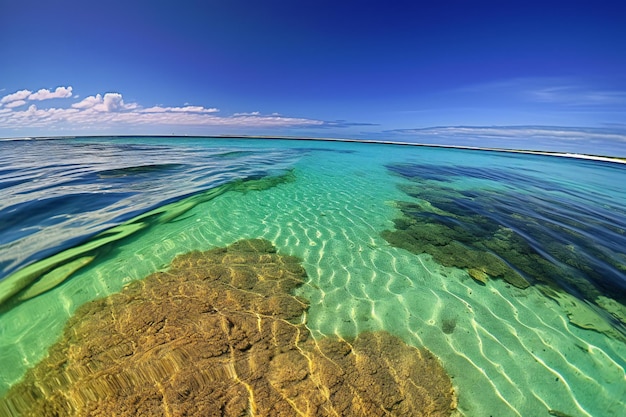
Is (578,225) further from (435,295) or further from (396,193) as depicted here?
(435,295)

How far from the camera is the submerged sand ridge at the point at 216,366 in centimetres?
211

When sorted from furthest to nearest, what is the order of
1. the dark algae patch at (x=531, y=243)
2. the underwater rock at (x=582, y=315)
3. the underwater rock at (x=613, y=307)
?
the dark algae patch at (x=531, y=243)
the underwater rock at (x=613, y=307)
the underwater rock at (x=582, y=315)

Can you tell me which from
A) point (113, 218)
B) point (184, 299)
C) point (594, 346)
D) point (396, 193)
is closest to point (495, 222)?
point (396, 193)

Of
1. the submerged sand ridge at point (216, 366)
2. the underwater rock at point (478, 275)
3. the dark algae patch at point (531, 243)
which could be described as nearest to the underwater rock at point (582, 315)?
the dark algae patch at point (531, 243)

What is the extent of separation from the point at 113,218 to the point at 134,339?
17.1 ft

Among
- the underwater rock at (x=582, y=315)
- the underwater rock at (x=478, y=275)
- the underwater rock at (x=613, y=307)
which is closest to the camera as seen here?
the underwater rock at (x=582, y=315)

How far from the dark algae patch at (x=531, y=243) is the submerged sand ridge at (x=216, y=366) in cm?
282

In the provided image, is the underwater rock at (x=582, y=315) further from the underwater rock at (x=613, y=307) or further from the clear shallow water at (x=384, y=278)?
the underwater rock at (x=613, y=307)

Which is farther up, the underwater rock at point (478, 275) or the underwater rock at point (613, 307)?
the underwater rock at point (478, 275)

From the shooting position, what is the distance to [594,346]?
3002 mm

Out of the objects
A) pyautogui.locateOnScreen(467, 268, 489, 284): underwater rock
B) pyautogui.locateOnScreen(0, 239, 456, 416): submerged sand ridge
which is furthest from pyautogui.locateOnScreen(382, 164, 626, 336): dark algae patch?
pyautogui.locateOnScreen(0, 239, 456, 416): submerged sand ridge

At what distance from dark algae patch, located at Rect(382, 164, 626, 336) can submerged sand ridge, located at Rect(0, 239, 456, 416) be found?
2.82 metres

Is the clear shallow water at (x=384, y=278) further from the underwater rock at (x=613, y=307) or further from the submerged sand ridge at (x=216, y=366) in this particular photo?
the submerged sand ridge at (x=216, y=366)

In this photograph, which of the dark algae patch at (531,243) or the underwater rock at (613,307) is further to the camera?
the dark algae patch at (531,243)
